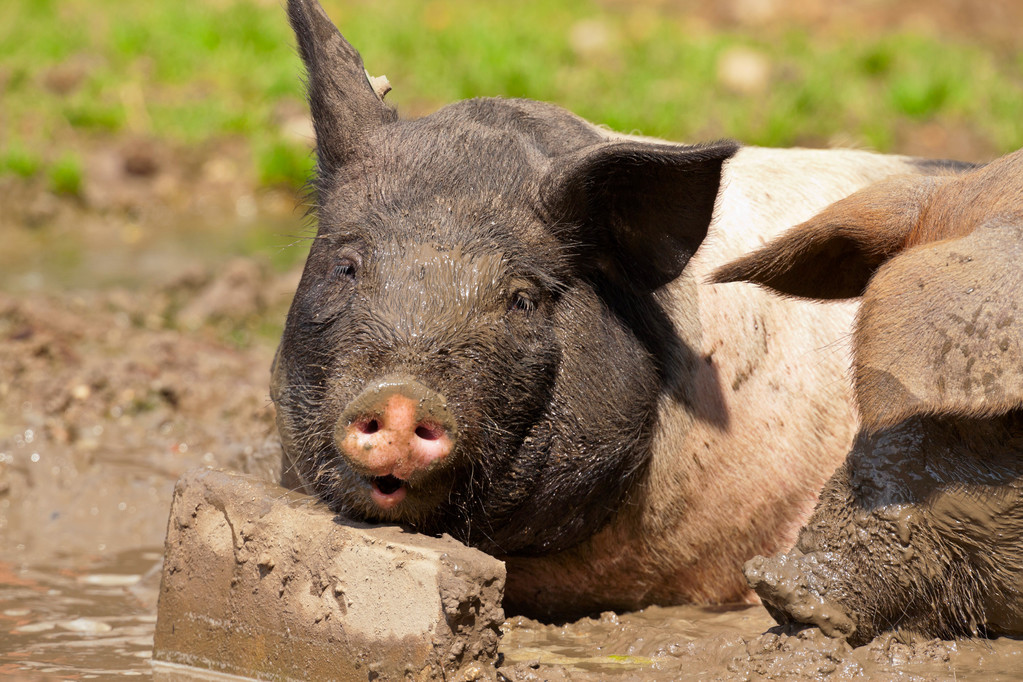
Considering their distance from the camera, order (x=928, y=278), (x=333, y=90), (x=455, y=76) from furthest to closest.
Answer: (x=455, y=76) → (x=333, y=90) → (x=928, y=278)

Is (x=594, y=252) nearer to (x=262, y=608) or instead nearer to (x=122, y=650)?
(x=262, y=608)

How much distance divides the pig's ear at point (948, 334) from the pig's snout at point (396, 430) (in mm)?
1149

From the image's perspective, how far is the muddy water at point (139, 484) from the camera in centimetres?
366

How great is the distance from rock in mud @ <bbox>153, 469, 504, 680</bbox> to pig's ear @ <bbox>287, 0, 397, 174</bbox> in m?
1.21

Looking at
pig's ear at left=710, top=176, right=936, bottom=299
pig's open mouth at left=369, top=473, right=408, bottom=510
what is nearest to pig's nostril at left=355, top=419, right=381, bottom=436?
pig's open mouth at left=369, top=473, right=408, bottom=510

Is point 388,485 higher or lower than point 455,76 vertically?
lower

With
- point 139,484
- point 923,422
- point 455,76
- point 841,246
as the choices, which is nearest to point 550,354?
point 841,246

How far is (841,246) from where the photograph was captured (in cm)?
389

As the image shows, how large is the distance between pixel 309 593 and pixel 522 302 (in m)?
1.11

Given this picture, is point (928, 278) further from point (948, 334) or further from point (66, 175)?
point (66, 175)

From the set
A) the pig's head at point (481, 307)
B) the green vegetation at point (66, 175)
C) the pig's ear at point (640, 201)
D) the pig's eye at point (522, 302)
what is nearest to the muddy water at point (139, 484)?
the pig's head at point (481, 307)

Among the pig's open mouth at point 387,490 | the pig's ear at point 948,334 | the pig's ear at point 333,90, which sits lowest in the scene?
the pig's open mouth at point 387,490

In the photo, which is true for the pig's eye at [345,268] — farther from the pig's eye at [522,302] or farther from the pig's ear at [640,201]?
the pig's ear at [640,201]

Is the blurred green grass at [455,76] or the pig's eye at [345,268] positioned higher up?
the blurred green grass at [455,76]
